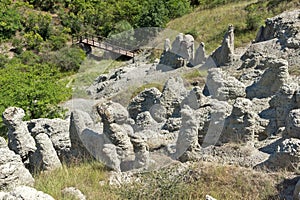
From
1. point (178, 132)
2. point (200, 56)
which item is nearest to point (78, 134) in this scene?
point (178, 132)

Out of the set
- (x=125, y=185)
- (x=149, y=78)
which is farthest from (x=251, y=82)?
(x=149, y=78)

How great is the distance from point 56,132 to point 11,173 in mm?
4083

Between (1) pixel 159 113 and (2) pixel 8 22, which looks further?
(2) pixel 8 22

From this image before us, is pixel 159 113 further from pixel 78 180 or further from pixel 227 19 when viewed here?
pixel 227 19

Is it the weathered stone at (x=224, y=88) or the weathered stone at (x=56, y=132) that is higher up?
the weathered stone at (x=224, y=88)

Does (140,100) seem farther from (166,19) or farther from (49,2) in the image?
(49,2)

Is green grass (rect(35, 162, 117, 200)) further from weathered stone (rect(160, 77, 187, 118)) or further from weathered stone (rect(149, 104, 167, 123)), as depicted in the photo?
weathered stone (rect(160, 77, 187, 118))

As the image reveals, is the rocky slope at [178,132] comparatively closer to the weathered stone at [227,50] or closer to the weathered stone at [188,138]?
the weathered stone at [188,138]

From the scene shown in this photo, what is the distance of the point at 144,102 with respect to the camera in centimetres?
1306

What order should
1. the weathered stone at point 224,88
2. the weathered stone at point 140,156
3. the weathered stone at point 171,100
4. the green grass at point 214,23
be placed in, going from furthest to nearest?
the green grass at point 214,23, the weathered stone at point 171,100, the weathered stone at point 224,88, the weathered stone at point 140,156

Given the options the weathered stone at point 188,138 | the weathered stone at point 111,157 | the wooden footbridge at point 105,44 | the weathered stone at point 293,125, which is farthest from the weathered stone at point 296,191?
the wooden footbridge at point 105,44

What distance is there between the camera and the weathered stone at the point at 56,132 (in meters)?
9.45

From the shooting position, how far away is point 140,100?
13125 millimetres

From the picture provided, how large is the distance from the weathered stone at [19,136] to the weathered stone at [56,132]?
809mm
